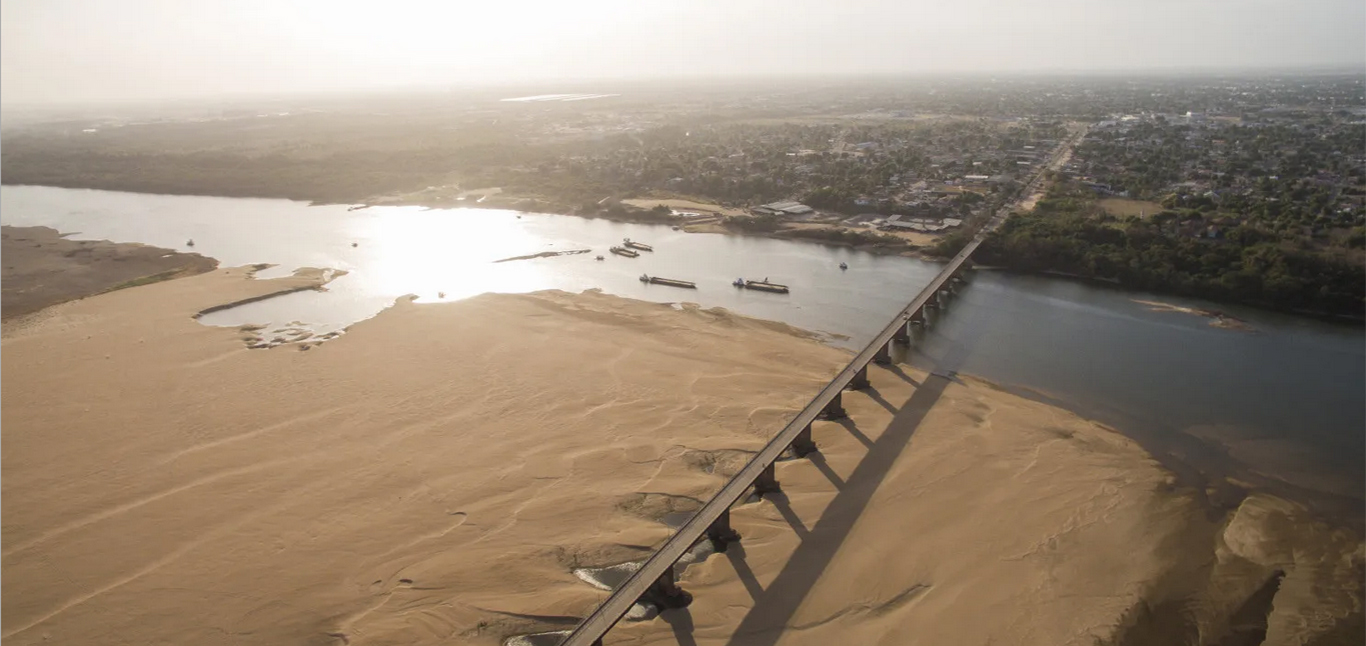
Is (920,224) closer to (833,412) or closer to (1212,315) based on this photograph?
(1212,315)

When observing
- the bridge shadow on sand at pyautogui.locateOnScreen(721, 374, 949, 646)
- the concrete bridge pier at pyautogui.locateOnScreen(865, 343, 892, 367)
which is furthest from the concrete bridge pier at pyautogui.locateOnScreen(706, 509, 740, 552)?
the concrete bridge pier at pyautogui.locateOnScreen(865, 343, 892, 367)

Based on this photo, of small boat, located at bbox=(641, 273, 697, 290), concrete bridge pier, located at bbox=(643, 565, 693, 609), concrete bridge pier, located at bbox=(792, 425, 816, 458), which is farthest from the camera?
small boat, located at bbox=(641, 273, 697, 290)

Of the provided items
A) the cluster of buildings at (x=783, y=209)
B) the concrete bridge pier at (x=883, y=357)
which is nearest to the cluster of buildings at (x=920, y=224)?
the cluster of buildings at (x=783, y=209)

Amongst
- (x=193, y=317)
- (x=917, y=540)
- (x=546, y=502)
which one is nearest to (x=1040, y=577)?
(x=917, y=540)

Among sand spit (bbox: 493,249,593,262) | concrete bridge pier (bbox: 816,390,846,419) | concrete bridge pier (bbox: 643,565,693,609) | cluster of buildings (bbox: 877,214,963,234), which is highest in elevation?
cluster of buildings (bbox: 877,214,963,234)

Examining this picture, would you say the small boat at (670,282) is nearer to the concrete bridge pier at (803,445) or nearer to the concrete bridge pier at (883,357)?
the concrete bridge pier at (883,357)

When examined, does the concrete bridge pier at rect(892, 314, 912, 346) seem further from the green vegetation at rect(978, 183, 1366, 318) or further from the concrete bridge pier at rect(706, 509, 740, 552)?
the green vegetation at rect(978, 183, 1366, 318)

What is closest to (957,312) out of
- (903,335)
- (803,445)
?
(903,335)
